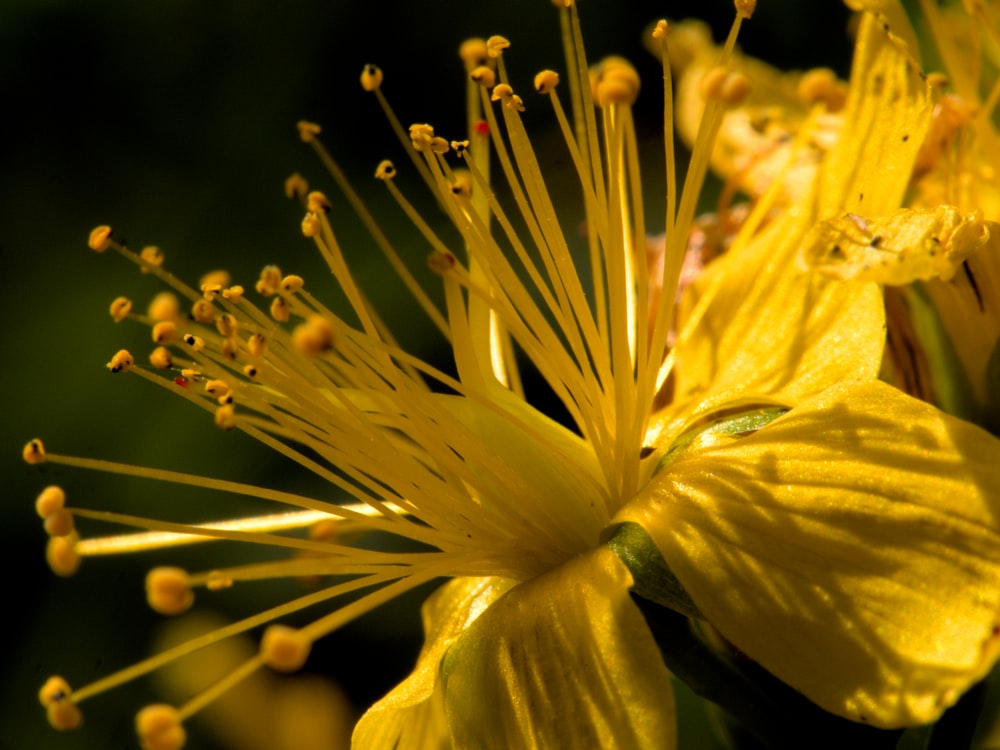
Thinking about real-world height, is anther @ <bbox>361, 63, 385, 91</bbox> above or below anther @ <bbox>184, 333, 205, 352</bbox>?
above

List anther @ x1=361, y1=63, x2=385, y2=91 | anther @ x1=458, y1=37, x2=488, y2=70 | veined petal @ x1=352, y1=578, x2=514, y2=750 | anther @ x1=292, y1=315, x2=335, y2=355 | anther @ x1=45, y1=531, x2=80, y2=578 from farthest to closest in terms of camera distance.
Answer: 1. anther @ x1=458, y1=37, x2=488, y2=70
2. anther @ x1=361, y1=63, x2=385, y2=91
3. veined petal @ x1=352, y1=578, x2=514, y2=750
4. anther @ x1=45, y1=531, x2=80, y2=578
5. anther @ x1=292, y1=315, x2=335, y2=355

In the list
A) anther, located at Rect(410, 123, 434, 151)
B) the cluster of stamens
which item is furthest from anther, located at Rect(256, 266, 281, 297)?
anther, located at Rect(410, 123, 434, 151)

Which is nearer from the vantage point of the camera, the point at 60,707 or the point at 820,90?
A: the point at 60,707

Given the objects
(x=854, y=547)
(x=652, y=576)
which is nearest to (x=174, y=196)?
(x=652, y=576)

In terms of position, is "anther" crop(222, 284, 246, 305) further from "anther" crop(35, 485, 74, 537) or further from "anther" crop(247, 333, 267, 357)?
"anther" crop(35, 485, 74, 537)

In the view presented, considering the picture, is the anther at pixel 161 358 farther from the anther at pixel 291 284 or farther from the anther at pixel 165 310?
the anther at pixel 291 284

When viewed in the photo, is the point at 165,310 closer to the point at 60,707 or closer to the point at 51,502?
the point at 51,502

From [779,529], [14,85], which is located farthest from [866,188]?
[14,85]

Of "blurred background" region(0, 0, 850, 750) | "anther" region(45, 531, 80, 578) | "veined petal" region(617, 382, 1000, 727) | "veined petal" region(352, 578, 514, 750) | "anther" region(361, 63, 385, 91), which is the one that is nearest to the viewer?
"veined petal" region(617, 382, 1000, 727)
